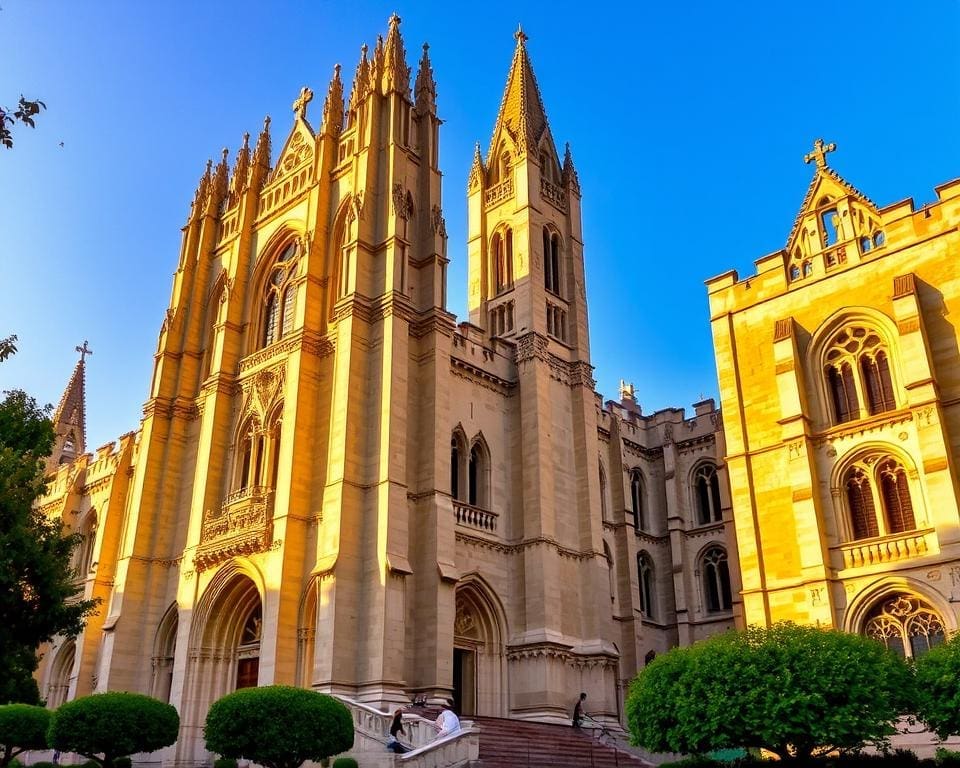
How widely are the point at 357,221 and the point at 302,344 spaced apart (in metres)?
4.67

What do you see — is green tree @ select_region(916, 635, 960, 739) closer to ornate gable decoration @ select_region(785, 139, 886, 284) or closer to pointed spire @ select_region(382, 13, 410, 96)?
ornate gable decoration @ select_region(785, 139, 886, 284)

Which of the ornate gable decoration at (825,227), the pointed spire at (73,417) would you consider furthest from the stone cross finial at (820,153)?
the pointed spire at (73,417)

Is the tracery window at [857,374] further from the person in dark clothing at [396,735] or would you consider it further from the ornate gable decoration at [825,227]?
the person in dark clothing at [396,735]

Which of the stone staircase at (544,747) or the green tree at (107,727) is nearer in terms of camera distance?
the green tree at (107,727)

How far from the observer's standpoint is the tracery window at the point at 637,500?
4209cm

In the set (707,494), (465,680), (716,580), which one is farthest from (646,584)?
(465,680)

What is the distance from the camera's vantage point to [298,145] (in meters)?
37.8

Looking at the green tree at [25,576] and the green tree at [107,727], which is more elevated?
the green tree at [25,576]

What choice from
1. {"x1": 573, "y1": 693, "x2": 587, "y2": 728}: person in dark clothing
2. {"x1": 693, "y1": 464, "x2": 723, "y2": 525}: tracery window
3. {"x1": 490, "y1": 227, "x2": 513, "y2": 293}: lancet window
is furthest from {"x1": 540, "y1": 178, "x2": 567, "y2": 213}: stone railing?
{"x1": 573, "y1": 693, "x2": 587, "y2": 728}: person in dark clothing

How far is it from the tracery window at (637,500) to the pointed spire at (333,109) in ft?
68.3

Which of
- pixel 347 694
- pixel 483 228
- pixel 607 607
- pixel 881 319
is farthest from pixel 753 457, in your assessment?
pixel 483 228

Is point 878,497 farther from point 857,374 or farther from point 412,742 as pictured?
point 412,742

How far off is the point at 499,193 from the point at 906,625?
25.5 metres

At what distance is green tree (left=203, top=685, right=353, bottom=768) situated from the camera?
17.9 meters
